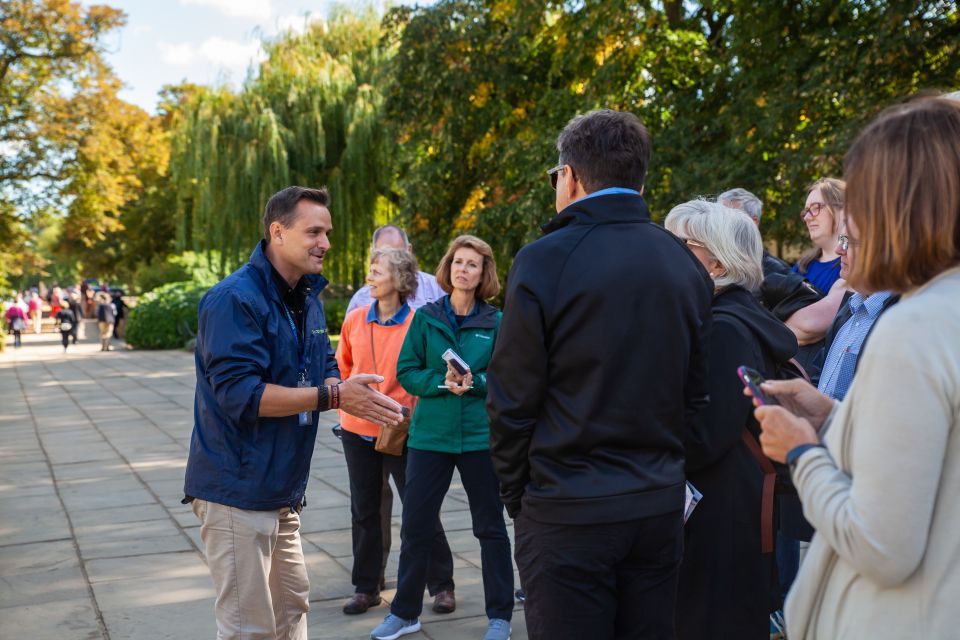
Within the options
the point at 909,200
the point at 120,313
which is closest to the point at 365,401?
the point at 909,200

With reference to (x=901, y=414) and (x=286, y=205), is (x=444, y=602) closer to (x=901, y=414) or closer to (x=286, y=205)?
(x=286, y=205)

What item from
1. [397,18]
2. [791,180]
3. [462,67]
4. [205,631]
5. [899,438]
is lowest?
[205,631]

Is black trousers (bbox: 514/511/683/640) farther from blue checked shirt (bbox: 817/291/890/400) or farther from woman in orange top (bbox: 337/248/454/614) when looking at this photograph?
woman in orange top (bbox: 337/248/454/614)

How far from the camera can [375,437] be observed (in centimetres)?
504

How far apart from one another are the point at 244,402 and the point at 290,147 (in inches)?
802

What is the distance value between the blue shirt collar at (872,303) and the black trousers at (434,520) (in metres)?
1.92

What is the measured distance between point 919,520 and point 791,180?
1109 centimetres

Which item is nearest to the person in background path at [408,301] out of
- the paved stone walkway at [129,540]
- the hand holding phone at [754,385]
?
the paved stone walkway at [129,540]

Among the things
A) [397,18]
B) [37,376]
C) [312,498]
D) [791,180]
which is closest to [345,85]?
[397,18]

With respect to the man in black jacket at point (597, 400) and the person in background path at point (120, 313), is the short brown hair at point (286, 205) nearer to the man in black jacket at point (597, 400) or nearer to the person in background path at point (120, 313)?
the man in black jacket at point (597, 400)

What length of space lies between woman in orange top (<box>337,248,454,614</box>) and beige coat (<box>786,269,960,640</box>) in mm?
3483

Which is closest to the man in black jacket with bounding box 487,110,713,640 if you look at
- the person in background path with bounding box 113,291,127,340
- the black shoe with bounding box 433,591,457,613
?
the black shoe with bounding box 433,591,457,613

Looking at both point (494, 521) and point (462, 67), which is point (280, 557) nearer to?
point (494, 521)

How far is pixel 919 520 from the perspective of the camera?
1.57 m
